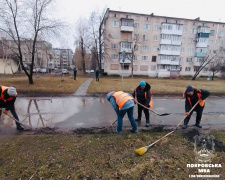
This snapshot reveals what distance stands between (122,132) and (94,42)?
2969cm

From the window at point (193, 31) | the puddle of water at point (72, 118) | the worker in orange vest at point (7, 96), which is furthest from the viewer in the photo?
the window at point (193, 31)

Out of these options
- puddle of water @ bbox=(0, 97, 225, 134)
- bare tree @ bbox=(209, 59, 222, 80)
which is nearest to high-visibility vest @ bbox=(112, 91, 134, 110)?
puddle of water @ bbox=(0, 97, 225, 134)

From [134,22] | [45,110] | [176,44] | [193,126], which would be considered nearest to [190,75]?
[176,44]

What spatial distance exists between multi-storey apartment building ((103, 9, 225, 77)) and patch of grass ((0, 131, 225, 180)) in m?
27.5

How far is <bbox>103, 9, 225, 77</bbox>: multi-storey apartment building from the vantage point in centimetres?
3012

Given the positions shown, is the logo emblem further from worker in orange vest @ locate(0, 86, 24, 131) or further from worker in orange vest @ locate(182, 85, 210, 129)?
worker in orange vest @ locate(0, 86, 24, 131)

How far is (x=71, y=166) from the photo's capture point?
2.53 m

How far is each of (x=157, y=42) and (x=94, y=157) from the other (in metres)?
35.1

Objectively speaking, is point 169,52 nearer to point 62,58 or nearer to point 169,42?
point 169,42

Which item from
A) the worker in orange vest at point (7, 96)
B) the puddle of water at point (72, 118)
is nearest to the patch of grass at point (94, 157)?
the puddle of water at point (72, 118)

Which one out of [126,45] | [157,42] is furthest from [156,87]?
[157,42]

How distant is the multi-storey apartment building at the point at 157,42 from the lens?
30.1m

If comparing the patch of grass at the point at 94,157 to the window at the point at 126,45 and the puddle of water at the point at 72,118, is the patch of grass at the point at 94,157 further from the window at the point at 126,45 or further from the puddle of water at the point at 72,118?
the window at the point at 126,45

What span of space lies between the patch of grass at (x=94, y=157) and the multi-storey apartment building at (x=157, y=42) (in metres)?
27.5
